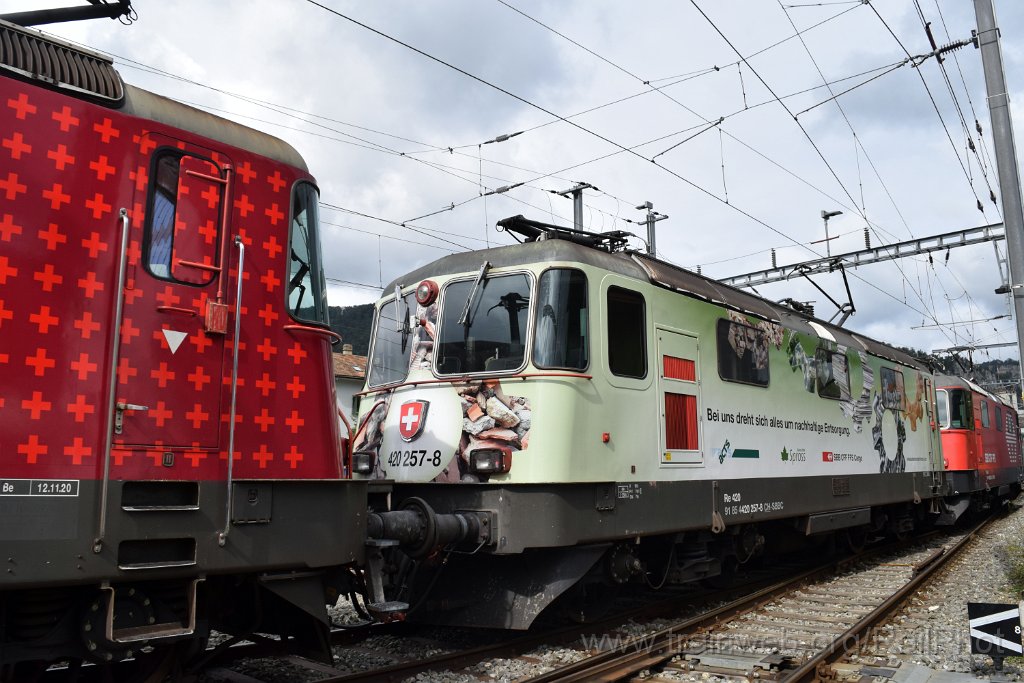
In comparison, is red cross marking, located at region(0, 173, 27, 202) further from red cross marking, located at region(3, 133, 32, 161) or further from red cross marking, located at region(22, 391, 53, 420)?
red cross marking, located at region(22, 391, 53, 420)

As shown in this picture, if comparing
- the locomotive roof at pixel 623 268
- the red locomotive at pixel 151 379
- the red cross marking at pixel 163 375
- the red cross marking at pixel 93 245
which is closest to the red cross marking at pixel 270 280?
the red locomotive at pixel 151 379

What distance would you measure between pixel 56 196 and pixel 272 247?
1.11m

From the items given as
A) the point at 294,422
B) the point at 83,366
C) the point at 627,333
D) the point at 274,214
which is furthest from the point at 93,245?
the point at 627,333

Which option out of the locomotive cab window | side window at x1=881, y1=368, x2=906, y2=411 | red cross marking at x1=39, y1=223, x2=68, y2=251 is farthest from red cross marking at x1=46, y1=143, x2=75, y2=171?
side window at x1=881, y1=368, x2=906, y2=411

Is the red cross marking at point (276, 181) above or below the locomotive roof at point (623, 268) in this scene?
below

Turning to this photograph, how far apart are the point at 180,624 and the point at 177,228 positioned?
1974mm

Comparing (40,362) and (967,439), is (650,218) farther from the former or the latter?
(40,362)

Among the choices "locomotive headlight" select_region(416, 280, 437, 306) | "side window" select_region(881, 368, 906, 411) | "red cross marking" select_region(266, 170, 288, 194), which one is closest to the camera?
"red cross marking" select_region(266, 170, 288, 194)

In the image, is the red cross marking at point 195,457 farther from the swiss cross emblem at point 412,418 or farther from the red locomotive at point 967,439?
the red locomotive at point 967,439

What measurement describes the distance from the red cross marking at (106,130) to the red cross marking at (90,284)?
26.7 inches

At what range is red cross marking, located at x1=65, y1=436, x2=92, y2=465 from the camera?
3.56m

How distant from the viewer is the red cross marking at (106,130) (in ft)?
12.7

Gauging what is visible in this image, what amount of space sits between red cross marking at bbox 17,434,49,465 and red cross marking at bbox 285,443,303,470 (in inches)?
47.7

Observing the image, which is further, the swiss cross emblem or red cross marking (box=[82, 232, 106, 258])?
the swiss cross emblem
